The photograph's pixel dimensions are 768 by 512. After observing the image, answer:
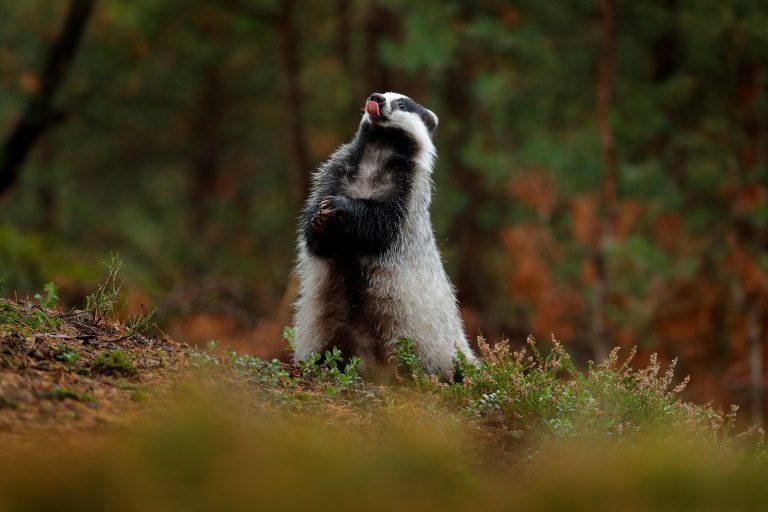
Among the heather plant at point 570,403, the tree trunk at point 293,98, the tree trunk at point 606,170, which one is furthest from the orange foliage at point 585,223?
the heather plant at point 570,403

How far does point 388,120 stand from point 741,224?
30.0 ft

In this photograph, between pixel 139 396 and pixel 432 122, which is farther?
pixel 432 122

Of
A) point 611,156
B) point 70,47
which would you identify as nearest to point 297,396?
point 611,156

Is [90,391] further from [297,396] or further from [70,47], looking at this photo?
[70,47]

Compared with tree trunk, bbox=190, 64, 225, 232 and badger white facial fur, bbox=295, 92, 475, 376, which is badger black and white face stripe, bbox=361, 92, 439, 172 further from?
tree trunk, bbox=190, 64, 225, 232

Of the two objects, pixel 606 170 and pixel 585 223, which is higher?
pixel 606 170

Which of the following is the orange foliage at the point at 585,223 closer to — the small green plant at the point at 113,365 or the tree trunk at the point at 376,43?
A: the tree trunk at the point at 376,43

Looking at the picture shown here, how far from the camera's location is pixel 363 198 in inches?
281

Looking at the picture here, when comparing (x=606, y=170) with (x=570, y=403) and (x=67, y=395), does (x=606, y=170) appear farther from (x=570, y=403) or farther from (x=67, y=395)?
(x=67, y=395)

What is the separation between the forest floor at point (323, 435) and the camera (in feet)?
9.80

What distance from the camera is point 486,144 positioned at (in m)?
17.8

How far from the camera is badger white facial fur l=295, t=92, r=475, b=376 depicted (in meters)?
6.88

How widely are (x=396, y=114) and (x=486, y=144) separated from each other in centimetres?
1035

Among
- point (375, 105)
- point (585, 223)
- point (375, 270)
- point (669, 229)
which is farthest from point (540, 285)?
point (375, 270)
